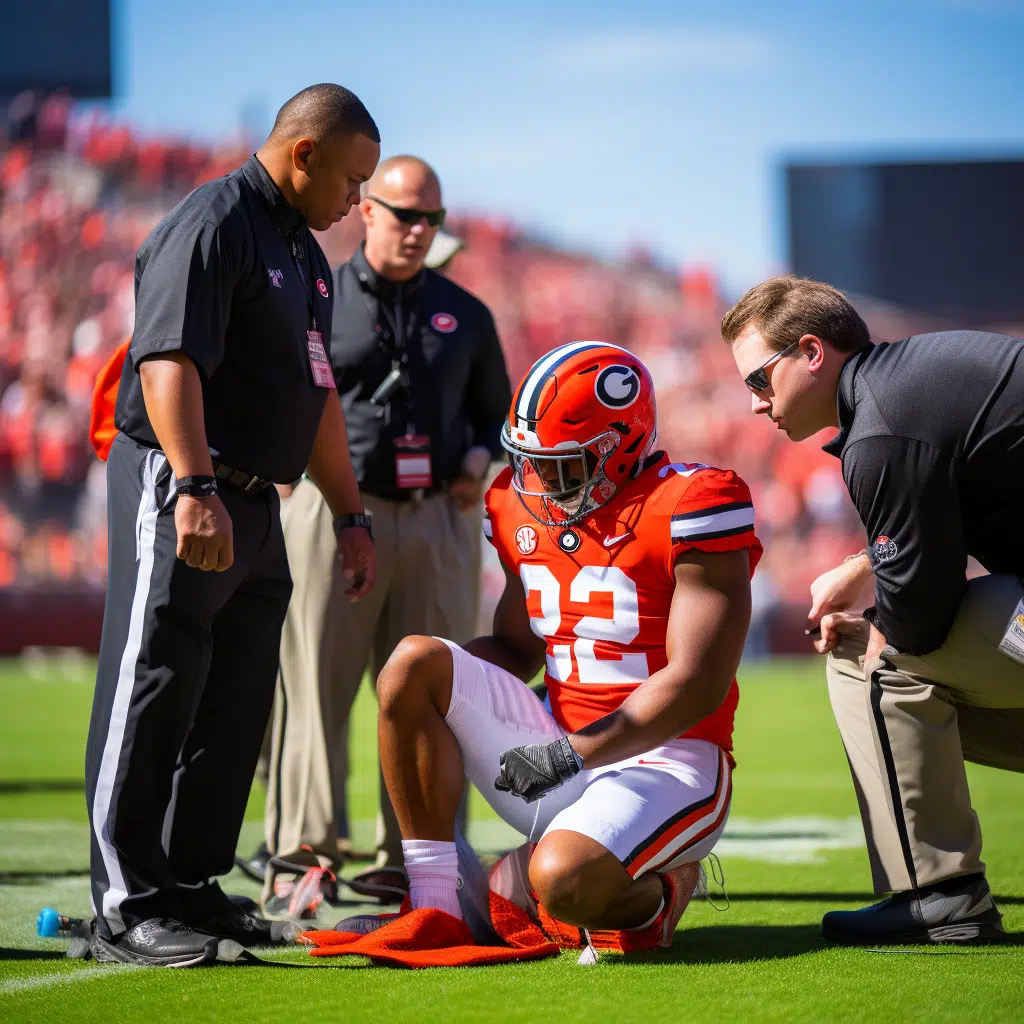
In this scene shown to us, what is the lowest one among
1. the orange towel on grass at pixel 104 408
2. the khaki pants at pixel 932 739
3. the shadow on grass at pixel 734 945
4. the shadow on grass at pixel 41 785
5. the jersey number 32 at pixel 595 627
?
the shadow on grass at pixel 41 785

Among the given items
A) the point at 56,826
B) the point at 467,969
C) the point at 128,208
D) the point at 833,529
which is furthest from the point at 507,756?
the point at 128,208

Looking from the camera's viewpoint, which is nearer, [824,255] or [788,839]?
[788,839]

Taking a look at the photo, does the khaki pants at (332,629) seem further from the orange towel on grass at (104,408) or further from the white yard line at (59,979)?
the white yard line at (59,979)

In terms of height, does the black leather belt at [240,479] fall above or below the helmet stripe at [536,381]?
below

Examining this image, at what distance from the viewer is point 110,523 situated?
305 cm

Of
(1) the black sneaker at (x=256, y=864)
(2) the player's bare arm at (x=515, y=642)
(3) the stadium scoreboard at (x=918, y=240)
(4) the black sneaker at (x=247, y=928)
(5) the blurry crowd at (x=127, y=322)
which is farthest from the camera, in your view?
(3) the stadium scoreboard at (x=918, y=240)

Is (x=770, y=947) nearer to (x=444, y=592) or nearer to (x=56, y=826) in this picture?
(x=444, y=592)

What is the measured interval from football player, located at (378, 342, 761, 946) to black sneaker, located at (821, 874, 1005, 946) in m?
0.40

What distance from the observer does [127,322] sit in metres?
16.9

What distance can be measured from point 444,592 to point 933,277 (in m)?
19.6

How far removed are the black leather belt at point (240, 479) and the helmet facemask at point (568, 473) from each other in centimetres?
56

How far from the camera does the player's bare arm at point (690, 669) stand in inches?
112

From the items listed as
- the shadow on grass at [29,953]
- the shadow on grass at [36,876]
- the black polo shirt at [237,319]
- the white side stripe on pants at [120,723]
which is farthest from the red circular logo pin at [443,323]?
the shadow on grass at [29,953]

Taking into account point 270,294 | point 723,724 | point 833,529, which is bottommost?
point 833,529
